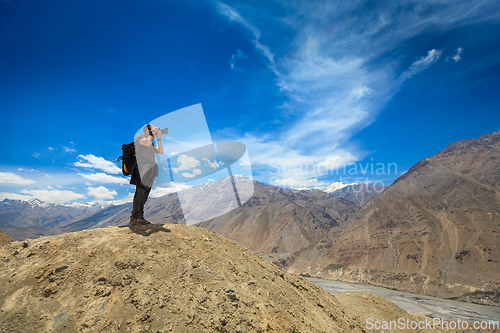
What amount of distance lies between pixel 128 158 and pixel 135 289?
3256mm

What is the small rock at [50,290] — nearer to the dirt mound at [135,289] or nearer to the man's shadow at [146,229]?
the dirt mound at [135,289]

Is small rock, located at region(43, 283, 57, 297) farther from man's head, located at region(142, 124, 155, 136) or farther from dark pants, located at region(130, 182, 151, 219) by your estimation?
man's head, located at region(142, 124, 155, 136)

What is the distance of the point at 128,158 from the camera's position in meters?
5.78

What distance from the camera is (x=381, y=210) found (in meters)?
102

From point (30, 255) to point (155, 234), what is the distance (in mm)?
2413

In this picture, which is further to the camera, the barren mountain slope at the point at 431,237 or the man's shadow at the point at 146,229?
the barren mountain slope at the point at 431,237

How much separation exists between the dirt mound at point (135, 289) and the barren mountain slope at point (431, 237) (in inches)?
3562

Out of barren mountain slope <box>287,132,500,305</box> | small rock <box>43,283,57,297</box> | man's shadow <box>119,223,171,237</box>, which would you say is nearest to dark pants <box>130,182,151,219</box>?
man's shadow <box>119,223,171,237</box>

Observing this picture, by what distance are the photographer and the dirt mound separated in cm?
65

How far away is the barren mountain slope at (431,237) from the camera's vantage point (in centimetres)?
6606

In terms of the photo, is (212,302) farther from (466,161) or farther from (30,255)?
(466,161)

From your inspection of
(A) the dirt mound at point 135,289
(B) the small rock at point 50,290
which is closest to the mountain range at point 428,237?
(A) the dirt mound at point 135,289

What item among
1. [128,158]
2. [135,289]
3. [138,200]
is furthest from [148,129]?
[135,289]

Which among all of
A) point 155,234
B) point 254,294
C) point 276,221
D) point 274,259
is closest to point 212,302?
point 254,294
